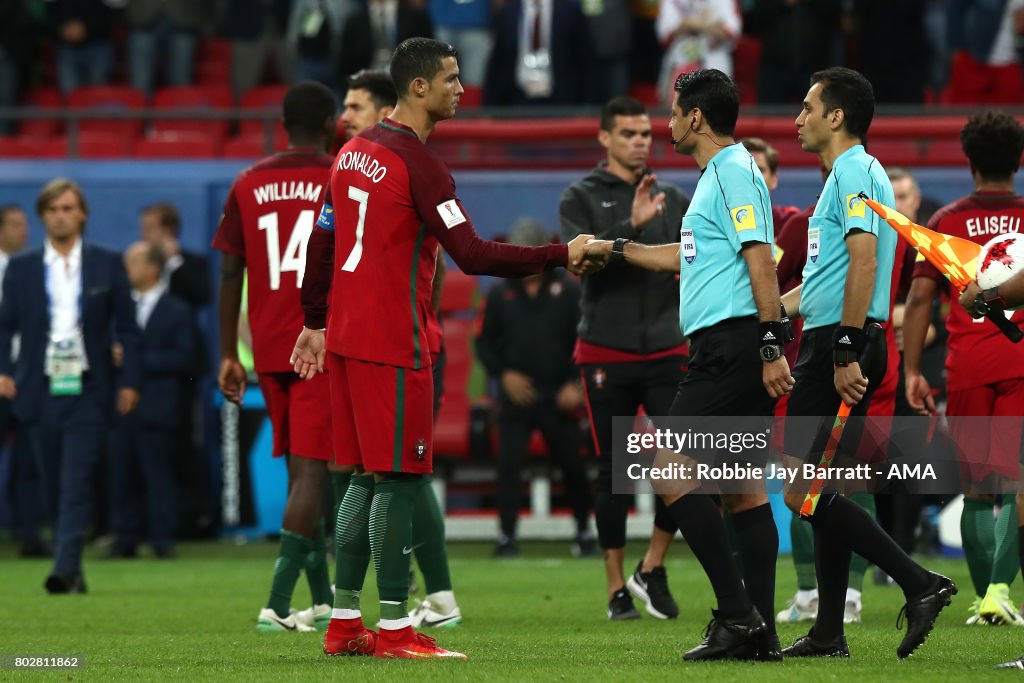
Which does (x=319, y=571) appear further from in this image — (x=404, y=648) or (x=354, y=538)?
(x=404, y=648)

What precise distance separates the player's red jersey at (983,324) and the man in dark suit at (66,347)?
485 centimetres

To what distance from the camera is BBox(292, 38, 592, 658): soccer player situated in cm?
582

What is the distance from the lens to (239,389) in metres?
7.42

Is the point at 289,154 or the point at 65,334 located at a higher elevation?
the point at 289,154

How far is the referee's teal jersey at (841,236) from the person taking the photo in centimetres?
596

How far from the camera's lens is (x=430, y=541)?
7.22 metres

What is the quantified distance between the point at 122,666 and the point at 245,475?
288 inches

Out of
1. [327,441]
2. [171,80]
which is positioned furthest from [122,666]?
[171,80]

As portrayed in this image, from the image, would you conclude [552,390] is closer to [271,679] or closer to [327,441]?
[327,441]

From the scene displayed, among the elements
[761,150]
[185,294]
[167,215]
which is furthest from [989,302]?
[167,215]

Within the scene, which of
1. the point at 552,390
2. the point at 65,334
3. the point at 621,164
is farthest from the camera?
the point at 552,390

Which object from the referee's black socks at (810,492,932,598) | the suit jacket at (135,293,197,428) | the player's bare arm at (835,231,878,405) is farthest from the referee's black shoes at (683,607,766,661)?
the suit jacket at (135,293,197,428)

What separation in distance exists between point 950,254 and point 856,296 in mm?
368

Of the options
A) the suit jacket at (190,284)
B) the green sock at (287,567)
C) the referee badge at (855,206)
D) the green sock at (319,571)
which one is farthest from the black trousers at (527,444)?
the referee badge at (855,206)
